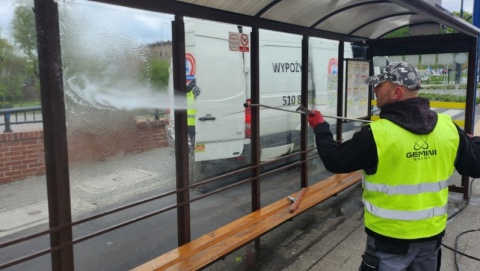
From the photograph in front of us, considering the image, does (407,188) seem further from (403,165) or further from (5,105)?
(5,105)

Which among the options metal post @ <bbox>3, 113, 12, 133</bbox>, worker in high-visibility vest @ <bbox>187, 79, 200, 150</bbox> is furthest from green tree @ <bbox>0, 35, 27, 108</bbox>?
worker in high-visibility vest @ <bbox>187, 79, 200, 150</bbox>

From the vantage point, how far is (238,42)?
163 inches

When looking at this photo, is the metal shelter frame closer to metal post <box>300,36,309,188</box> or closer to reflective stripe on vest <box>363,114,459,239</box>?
metal post <box>300,36,309,188</box>

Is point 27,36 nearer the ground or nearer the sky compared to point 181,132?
nearer the sky

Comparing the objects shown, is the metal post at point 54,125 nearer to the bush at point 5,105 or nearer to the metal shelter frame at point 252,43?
the metal shelter frame at point 252,43

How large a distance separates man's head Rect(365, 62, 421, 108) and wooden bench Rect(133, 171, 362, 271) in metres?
1.74

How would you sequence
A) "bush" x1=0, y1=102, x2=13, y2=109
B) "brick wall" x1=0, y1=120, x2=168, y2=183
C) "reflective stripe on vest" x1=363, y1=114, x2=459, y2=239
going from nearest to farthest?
"reflective stripe on vest" x1=363, y1=114, x2=459, y2=239 → "bush" x1=0, y1=102, x2=13, y2=109 → "brick wall" x1=0, y1=120, x2=168, y2=183

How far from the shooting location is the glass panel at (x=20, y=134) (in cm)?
247

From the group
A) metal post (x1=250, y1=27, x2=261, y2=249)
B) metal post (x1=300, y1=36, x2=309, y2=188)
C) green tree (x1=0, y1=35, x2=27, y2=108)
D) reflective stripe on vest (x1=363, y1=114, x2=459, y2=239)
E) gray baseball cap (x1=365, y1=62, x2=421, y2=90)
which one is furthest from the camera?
metal post (x1=300, y1=36, x2=309, y2=188)

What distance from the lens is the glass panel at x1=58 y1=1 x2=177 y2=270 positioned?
9.22ft

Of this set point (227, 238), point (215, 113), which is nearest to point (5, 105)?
A: point (227, 238)

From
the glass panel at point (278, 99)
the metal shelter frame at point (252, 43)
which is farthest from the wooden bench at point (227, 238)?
the glass panel at point (278, 99)

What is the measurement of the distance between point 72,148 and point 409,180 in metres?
2.26

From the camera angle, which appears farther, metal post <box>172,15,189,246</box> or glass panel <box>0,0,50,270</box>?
metal post <box>172,15,189,246</box>
